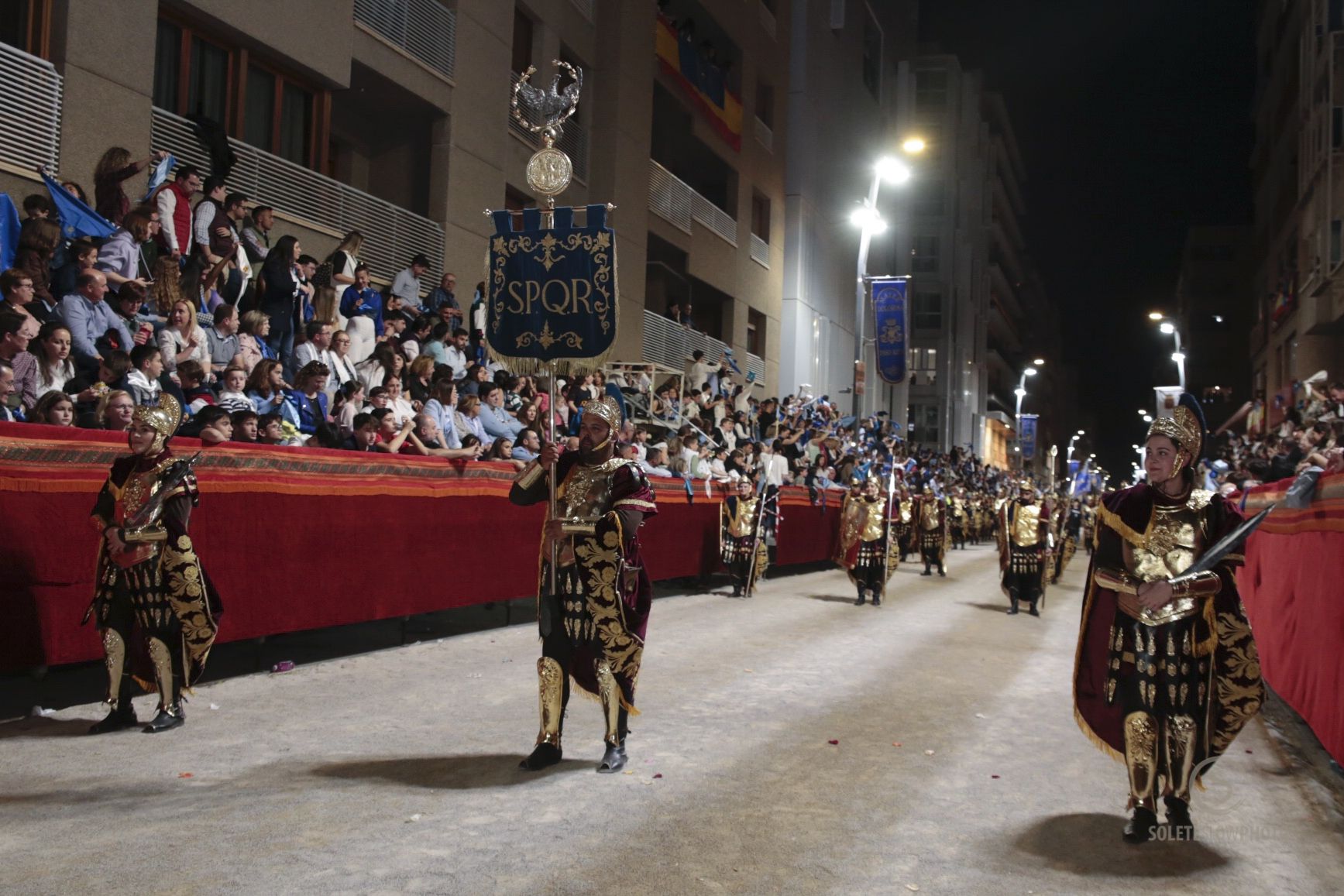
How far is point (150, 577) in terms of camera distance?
23.0 ft

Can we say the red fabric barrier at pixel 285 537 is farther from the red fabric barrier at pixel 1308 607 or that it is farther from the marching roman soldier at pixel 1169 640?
the red fabric barrier at pixel 1308 607

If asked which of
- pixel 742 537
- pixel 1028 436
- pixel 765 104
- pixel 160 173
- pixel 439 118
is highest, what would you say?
pixel 765 104

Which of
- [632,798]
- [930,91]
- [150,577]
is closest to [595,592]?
[632,798]

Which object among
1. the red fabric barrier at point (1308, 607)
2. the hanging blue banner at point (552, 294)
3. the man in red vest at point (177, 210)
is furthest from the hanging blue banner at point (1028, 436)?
the hanging blue banner at point (552, 294)

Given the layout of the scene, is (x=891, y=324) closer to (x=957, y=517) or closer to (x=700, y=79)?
(x=700, y=79)

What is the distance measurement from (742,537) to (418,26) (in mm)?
9700

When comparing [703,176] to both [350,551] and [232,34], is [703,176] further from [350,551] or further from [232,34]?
[350,551]

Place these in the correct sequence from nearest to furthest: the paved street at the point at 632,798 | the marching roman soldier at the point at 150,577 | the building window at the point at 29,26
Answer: the paved street at the point at 632,798
the marching roman soldier at the point at 150,577
the building window at the point at 29,26

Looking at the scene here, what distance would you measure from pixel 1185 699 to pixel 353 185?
17.6 meters

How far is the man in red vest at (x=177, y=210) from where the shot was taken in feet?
40.3

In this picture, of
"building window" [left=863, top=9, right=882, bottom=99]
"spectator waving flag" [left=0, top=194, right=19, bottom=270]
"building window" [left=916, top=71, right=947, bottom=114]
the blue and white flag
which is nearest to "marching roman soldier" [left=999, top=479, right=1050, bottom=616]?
the blue and white flag

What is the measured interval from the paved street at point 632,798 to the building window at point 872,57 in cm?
4365

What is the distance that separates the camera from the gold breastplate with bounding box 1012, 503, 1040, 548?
17.3 m

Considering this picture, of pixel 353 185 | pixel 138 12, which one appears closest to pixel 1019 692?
pixel 138 12
